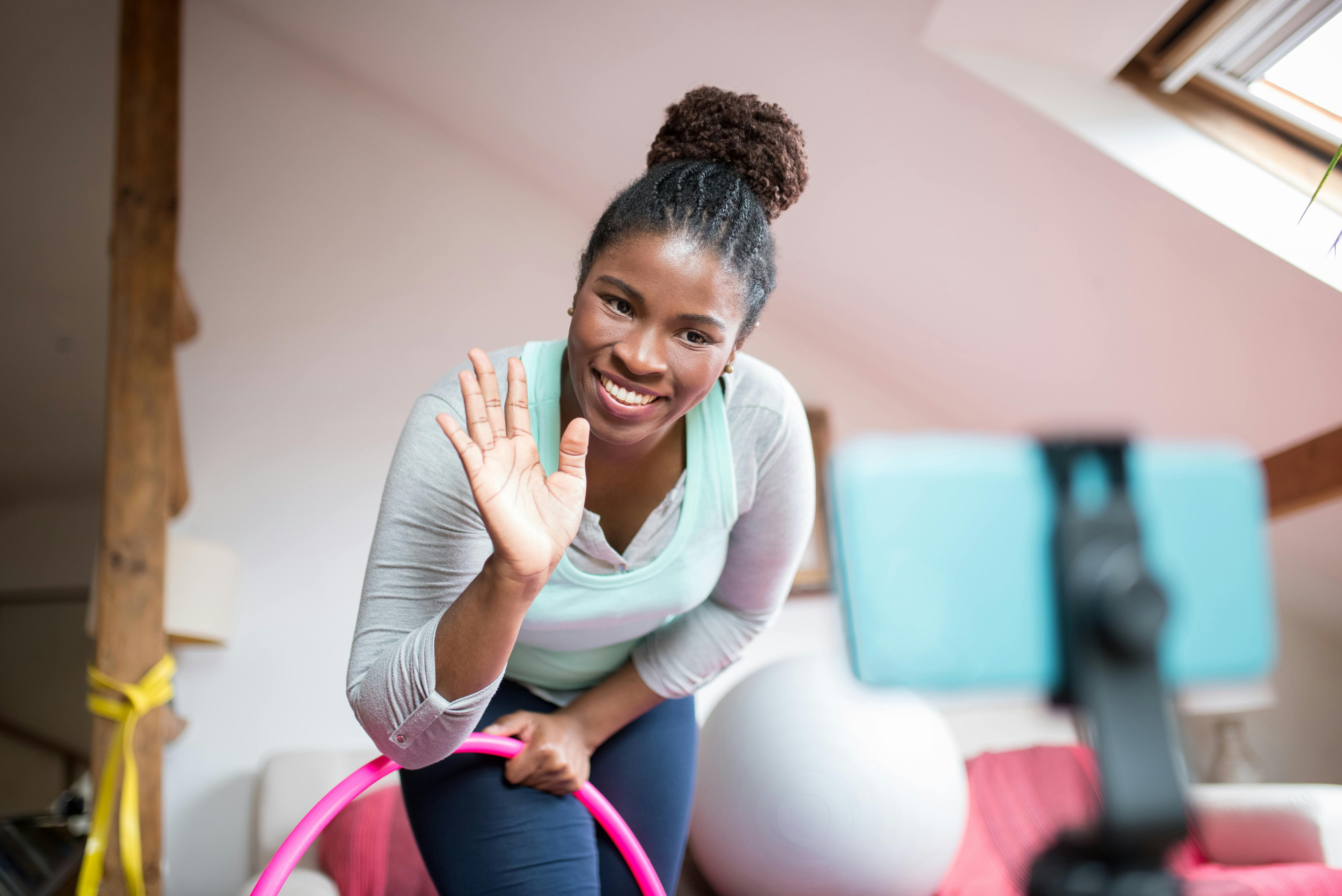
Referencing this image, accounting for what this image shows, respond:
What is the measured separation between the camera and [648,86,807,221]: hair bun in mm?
1056

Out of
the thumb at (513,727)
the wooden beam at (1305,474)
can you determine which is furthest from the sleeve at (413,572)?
the wooden beam at (1305,474)

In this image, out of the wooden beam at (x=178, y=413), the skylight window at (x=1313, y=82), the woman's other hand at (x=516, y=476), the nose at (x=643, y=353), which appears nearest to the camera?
the woman's other hand at (x=516, y=476)

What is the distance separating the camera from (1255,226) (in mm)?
2020

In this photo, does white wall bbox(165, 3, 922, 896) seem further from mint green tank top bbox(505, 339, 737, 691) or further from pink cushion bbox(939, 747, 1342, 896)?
mint green tank top bbox(505, 339, 737, 691)

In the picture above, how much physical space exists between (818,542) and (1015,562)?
123 inches

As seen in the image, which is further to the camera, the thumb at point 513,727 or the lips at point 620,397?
Answer: the thumb at point 513,727

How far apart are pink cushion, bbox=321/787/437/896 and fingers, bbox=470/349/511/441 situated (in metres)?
1.70

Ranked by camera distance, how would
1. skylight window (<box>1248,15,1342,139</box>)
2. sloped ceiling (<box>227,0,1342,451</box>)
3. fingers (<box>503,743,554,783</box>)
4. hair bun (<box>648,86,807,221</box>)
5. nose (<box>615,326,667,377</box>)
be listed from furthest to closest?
sloped ceiling (<box>227,0,1342,451</box>), skylight window (<box>1248,15,1342,139</box>), fingers (<box>503,743,554,783</box>), hair bun (<box>648,86,807,221</box>), nose (<box>615,326,667,377</box>)

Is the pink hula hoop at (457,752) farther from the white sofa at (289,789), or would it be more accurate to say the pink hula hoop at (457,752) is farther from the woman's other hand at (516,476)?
the white sofa at (289,789)

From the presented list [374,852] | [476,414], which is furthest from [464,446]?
[374,852]

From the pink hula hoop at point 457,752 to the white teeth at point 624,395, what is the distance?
1.39 ft

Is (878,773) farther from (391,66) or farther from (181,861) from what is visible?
(391,66)

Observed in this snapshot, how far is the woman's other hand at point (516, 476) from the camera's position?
82cm

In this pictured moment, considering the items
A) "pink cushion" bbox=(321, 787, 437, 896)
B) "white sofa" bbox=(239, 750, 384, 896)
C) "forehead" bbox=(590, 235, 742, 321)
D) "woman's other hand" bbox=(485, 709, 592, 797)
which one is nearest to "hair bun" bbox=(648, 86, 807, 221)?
"forehead" bbox=(590, 235, 742, 321)
